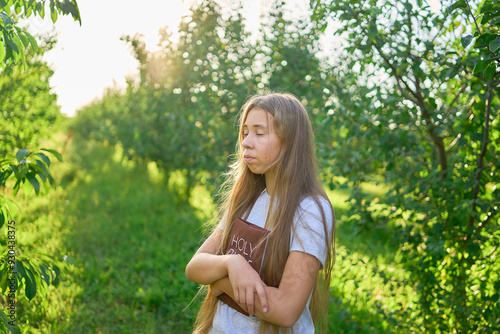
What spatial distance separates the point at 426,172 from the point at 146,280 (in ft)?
9.14

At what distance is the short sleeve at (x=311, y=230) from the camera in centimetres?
150

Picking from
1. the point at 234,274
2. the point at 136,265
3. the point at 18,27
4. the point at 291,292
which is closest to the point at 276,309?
the point at 291,292

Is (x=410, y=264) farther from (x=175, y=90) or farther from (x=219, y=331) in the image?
(x=175, y=90)

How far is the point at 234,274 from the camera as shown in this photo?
1.51 metres

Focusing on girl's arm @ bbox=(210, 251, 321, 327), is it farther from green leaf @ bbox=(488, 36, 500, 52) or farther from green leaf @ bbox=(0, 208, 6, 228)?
green leaf @ bbox=(0, 208, 6, 228)

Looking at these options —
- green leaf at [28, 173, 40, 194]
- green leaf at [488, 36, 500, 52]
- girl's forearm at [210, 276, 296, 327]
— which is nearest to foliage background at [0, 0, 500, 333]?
green leaf at [488, 36, 500, 52]

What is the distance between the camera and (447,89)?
9.23 ft

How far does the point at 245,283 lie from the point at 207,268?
220 mm

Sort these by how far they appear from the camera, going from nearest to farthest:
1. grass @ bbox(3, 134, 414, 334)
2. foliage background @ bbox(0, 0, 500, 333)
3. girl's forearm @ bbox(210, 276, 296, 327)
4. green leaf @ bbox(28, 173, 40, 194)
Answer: girl's forearm @ bbox(210, 276, 296, 327), green leaf @ bbox(28, 173, 40, 194), foliage background @ bbox(0, 0, 500, 333), grass @ bbox(3, 134, 414, 334)

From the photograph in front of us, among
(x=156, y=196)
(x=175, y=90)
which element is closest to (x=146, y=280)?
(x=175, y=90)

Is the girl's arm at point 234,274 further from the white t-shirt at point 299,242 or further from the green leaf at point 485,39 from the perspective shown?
the green leaf at point 485,39

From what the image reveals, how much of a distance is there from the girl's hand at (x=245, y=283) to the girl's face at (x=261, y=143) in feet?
1.22

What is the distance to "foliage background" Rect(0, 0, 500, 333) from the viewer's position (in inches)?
93.9

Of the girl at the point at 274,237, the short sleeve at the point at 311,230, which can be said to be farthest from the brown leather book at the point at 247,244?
the short sleeve at the point at 311,230
